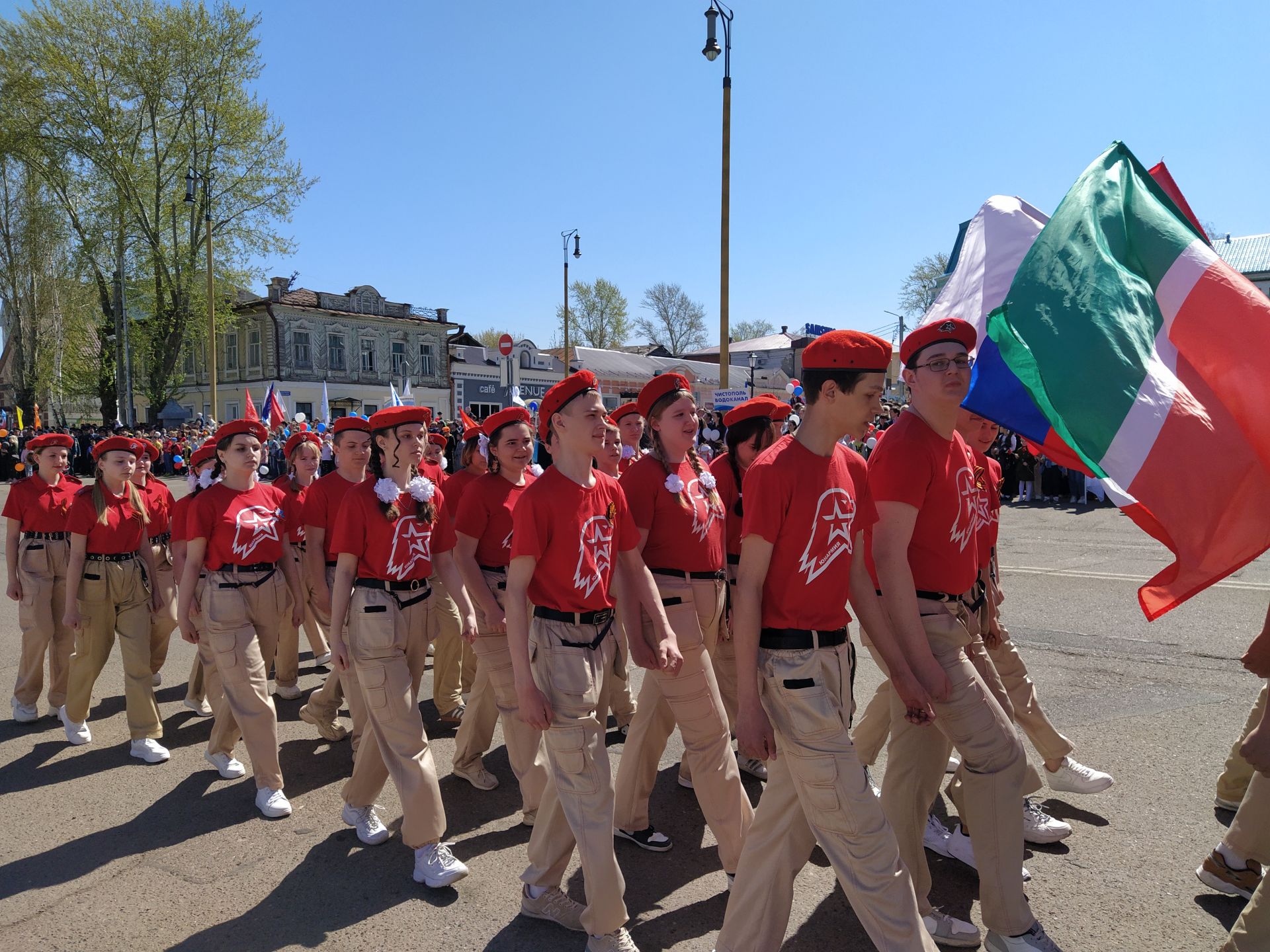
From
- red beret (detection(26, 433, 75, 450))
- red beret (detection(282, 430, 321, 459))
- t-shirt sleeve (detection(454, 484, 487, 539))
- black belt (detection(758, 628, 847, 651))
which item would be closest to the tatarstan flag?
black belt (detection(758, 628, 847, 651))

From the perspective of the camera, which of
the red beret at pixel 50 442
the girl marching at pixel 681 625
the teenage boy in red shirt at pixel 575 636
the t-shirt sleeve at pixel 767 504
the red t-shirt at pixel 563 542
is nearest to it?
the t-shirt sleeve at pixel 767 504

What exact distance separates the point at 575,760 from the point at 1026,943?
171 cm

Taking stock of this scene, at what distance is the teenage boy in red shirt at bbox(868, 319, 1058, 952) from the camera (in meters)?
3.12

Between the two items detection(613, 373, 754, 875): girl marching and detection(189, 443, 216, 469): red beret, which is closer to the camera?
detection(613, 373, 754, 875): girl marching

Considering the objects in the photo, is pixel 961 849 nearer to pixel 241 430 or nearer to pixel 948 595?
pixel 948 595

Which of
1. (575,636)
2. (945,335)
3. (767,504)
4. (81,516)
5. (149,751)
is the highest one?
(945,335)

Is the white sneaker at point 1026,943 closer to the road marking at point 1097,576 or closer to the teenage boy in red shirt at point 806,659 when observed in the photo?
the teenage boy in red shirt at point 806,659

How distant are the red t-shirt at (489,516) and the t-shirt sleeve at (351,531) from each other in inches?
21.9

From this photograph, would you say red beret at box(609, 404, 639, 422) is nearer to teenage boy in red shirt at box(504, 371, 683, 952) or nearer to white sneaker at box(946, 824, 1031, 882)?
teenage boy in red shirt at box(504, 371, 683, 952)

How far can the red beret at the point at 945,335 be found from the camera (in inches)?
128

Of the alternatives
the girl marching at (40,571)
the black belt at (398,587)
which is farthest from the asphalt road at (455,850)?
the black belt at (398,587)

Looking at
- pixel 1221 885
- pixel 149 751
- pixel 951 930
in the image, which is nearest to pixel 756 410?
pixel 951 930

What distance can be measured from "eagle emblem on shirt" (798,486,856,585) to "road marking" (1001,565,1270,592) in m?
7.84

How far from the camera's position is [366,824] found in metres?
4.43
